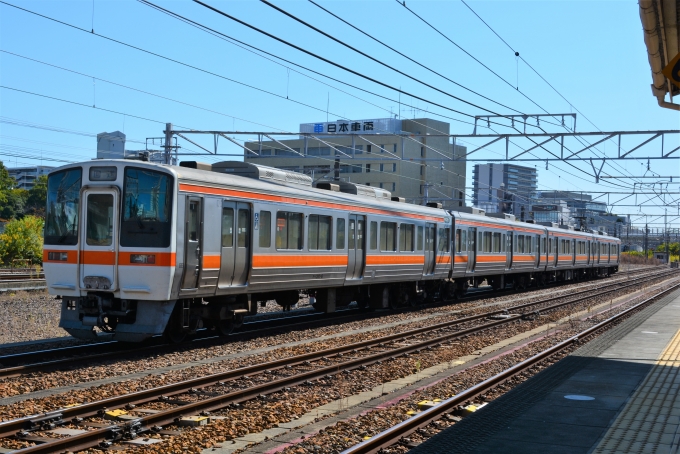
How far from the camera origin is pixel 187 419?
8.24 meters

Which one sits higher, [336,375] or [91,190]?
[91,190]

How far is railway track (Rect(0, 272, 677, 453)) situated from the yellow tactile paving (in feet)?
13.2

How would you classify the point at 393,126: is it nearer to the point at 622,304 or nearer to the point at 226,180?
the point at 622,304

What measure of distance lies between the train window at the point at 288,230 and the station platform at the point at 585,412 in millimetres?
5825

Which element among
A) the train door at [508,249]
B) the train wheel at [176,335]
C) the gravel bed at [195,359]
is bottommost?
the gravel bed at [195,359]

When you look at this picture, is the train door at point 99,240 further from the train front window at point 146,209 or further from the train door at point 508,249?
the train door at point 508,249

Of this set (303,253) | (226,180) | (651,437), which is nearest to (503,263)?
(303,253)

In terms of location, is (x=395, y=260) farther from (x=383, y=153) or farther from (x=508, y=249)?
(x=383, y=153)

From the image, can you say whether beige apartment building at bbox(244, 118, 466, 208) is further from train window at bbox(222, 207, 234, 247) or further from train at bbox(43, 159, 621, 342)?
train window at bbox(222, 207, 234, 247)

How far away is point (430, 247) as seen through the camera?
23.8 meters

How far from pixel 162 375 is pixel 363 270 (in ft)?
30.3

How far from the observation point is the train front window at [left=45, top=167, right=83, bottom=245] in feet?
44.2

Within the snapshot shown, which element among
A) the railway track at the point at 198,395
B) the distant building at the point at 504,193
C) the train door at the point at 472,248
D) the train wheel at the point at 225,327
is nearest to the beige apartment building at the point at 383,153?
the distant building at the point at 504,193

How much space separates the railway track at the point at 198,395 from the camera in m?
7.47
